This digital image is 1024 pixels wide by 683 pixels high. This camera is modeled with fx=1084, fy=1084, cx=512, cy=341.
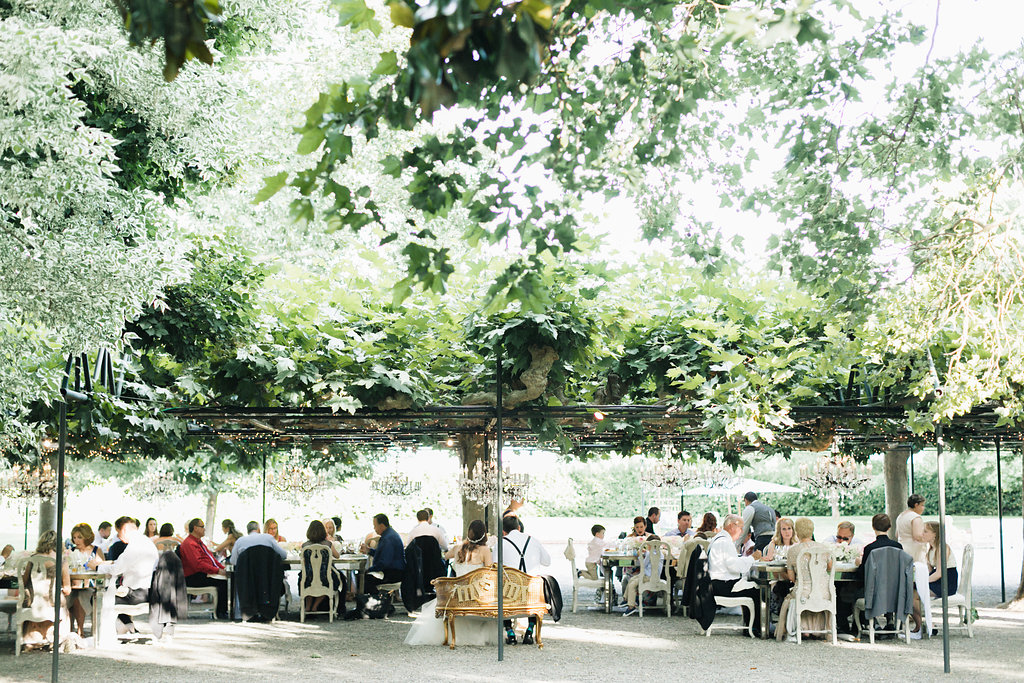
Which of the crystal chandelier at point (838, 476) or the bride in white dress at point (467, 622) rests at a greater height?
the crystal chandelier at point (838, 476)

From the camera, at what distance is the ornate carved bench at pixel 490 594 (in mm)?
11555

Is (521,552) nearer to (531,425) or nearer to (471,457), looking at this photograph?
(531,425)

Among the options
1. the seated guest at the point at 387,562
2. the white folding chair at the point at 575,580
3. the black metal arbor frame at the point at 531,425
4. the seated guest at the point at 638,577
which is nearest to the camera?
the black metal arbor frame at the point at 531,425

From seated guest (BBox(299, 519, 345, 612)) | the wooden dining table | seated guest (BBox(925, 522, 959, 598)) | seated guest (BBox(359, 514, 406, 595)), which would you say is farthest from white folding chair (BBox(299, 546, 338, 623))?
seated guest (BBox(925, 522, 959, 598))

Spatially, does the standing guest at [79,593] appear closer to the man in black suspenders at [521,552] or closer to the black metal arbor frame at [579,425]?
the black metal arbor frame at [579,425]

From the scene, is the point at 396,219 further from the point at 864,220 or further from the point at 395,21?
the point at 395,21

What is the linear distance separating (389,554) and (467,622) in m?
3.13

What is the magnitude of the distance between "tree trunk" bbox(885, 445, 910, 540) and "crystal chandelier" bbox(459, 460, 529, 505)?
7939 mm

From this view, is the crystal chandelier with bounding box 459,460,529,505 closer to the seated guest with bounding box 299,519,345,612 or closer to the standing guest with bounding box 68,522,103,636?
Result: the seated guest with bounding box 299,519,345,612

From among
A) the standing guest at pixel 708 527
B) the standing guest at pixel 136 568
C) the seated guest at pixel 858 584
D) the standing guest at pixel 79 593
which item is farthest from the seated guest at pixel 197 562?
the seated guest at pixel 858 584

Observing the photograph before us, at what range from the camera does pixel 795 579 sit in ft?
39.5

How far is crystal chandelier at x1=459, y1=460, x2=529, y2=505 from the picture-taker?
1502 cm

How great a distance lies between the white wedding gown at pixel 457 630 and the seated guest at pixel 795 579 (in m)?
3.27

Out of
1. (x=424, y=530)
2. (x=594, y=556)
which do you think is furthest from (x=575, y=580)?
(x=424, y=530)
